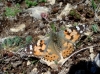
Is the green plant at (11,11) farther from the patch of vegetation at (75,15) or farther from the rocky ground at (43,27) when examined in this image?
the patch of vegetation at (75,15)

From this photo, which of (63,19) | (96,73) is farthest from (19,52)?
(96,73)

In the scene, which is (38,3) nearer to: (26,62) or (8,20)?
(8,20)

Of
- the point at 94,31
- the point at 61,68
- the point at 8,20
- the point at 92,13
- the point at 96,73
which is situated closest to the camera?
the point at 96,73

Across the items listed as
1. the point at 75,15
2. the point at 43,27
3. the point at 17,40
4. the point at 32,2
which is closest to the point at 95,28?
the point at 75,15

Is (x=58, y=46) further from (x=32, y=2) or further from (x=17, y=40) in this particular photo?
(x=32, y=2)

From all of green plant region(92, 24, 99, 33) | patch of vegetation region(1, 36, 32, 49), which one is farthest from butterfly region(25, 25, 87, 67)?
patch of vegetation region(1, 36, 32, 49)

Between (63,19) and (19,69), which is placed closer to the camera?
(19,69)

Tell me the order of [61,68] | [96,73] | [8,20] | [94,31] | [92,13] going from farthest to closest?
[8,20] < [92,13] < [94,31] < [61,68] < [96,73]

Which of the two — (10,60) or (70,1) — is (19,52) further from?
(70,1)

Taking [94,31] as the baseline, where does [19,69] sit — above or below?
below
